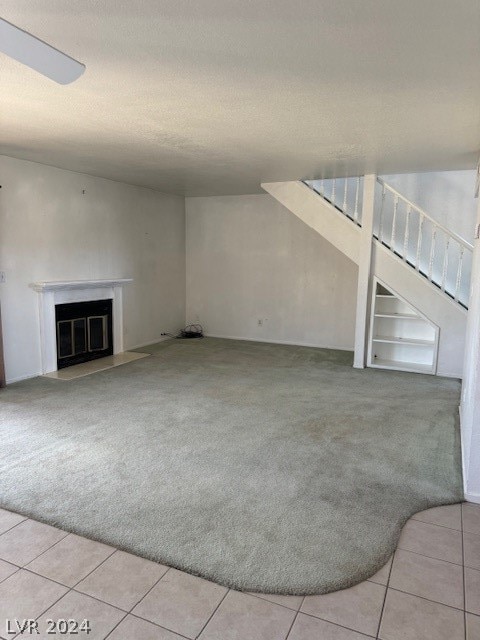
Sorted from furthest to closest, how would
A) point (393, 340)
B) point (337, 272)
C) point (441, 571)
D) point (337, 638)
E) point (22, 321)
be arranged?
1. point (337, 272)
2. point (393, 340)
3. point (22, 321)
4. point (441, 571)
5. point (337, 638)

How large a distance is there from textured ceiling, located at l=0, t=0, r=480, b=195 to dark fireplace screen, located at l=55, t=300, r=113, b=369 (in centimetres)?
185

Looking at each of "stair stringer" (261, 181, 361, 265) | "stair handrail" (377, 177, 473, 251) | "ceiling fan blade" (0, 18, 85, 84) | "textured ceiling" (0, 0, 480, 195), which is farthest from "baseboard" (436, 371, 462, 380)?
"ceiling fan blade" (0, 18, 85, 84)

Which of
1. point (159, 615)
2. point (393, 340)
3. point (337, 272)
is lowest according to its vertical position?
point (159, 615)

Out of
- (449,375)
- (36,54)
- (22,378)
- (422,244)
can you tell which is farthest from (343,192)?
(36,54)

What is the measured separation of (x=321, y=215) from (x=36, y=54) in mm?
4289

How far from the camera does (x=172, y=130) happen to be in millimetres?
3402

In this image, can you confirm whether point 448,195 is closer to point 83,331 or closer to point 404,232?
point 404,232

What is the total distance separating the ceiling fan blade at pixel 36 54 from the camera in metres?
1.58

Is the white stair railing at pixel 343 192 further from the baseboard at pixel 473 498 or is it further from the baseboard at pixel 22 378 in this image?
the baseboard at pixel 22 378

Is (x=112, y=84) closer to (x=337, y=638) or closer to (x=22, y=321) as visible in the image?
(x=337, y=638)

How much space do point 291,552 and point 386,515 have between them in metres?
0.63

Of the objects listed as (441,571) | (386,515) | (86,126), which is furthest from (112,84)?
(441,571)

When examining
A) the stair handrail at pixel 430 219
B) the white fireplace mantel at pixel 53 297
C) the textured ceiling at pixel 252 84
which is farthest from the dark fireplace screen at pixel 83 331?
the stair handrail at pixel 430 219

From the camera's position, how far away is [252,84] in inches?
95.7
